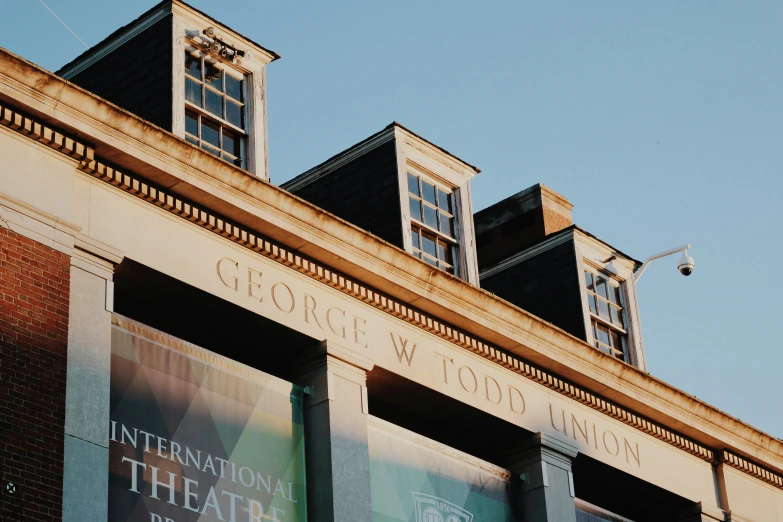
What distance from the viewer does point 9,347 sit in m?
15.0

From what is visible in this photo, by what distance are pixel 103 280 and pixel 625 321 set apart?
39.5 ft

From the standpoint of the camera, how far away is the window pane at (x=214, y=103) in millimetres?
19344

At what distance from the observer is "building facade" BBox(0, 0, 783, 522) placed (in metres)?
15.8

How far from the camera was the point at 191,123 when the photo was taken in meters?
19.0

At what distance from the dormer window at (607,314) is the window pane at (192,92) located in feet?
28.7

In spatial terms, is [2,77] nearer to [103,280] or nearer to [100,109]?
[100,109]

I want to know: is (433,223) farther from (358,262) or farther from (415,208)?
(358,262)

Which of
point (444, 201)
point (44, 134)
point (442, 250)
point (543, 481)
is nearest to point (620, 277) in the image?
point (444, 201)

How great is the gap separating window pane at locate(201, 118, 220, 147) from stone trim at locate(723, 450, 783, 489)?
423 inches

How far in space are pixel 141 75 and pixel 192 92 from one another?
689mm

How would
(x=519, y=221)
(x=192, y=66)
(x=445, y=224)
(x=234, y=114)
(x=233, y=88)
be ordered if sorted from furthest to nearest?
(x=519, y=221)
(x=445, y=224)
(x=233, y=88)
(x=234, y=114)
(x=192, y=66)

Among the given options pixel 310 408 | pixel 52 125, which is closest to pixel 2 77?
pixel 52 125

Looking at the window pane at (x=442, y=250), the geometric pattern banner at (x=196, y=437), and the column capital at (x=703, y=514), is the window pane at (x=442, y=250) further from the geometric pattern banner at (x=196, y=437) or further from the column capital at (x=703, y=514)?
the column capital at (x=703, y=514)

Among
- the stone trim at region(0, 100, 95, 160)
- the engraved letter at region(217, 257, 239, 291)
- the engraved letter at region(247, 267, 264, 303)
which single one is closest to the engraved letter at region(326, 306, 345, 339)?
the engraved letter at region(247, 267, 264, 303)
